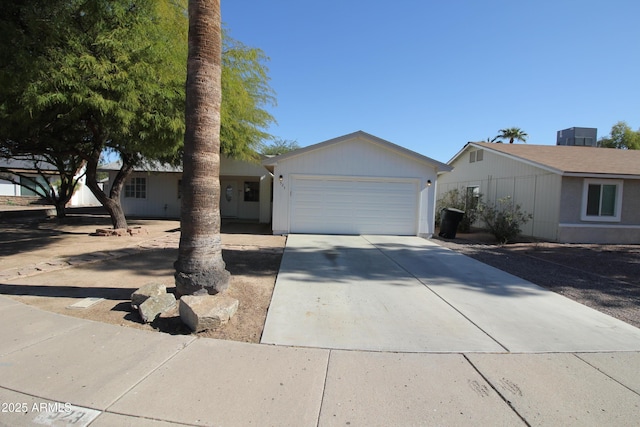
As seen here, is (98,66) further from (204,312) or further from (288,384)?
(288,384)

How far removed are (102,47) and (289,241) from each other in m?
7.28

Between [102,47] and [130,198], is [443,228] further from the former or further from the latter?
[130,198]

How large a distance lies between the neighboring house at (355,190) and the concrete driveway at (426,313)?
534 centimetres

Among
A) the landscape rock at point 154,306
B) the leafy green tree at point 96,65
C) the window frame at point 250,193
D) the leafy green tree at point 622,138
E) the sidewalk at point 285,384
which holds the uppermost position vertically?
the leafy green tree at point 622,138

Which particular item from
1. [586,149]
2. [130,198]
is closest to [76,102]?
[130,198]

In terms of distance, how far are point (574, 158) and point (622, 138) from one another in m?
32.4

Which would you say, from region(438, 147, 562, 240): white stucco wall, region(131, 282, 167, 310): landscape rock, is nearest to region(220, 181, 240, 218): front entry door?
region(438, 147, 562, 240): white stucco wall

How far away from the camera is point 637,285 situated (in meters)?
7.91

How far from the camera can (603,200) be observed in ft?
48.7

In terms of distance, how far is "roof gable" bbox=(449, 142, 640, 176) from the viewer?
47.0ft

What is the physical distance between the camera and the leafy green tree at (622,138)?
38.9 metres

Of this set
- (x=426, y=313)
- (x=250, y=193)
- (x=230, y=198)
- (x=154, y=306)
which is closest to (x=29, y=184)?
(x=230, y=198)

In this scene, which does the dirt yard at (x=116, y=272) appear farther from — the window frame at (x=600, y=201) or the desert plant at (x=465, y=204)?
the window frame at (x=600, y=201)

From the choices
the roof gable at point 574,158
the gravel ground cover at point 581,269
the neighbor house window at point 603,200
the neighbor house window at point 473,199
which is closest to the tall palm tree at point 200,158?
the gravel ground cover at point 581,269
